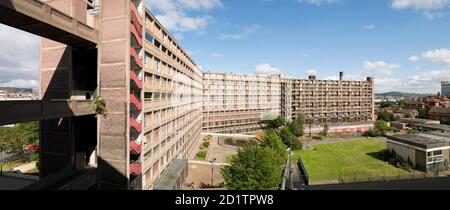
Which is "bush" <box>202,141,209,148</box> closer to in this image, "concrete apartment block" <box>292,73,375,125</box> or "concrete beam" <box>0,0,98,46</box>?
"concrete beam" <box>0,0,98,46</box>

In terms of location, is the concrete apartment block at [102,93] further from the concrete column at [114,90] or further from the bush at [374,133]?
the bush at [374,133]

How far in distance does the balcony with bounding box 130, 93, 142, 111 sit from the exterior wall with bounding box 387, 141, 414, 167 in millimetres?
50866

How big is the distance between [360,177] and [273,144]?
1460 cm

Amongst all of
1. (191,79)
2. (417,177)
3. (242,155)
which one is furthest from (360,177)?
(191,79)

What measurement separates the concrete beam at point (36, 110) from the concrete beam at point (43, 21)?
5.68 meters

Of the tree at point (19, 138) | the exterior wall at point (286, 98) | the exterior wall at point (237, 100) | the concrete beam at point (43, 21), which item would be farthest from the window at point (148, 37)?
the exterior wall at point (286, 98)

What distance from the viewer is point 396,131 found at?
87688mm

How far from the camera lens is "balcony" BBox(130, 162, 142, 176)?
24.1 m

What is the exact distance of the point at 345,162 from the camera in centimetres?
4931

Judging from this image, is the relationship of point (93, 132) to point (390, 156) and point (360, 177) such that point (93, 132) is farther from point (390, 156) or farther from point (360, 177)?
point (390, 156)

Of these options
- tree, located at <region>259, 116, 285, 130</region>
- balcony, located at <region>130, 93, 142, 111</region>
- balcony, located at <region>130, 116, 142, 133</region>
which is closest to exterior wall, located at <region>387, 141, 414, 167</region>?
tree, located at <region>259, 116, 285, 130</region>

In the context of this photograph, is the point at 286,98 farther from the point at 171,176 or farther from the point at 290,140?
the point at 171,176

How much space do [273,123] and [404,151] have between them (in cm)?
4084

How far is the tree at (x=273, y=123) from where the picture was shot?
83438mm
